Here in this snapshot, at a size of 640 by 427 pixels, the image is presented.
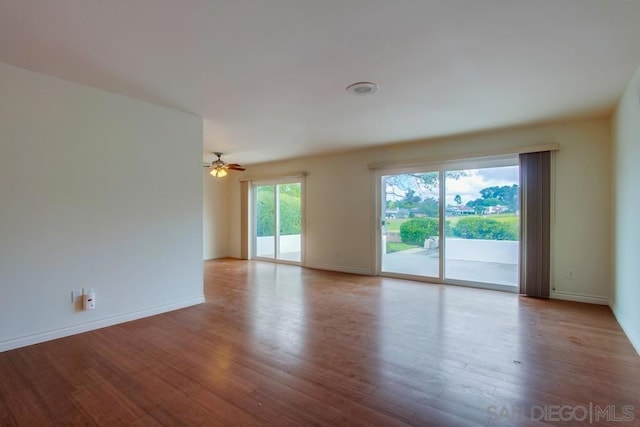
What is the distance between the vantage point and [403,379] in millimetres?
2305

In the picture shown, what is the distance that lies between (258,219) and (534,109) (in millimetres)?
6070

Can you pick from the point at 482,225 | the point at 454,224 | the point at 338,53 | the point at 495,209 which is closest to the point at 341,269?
the point at 454,224

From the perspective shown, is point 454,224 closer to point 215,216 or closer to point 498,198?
point 498,198

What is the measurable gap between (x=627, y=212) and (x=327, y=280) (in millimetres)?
4000

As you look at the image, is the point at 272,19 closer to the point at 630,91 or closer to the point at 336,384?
the point at 336,384

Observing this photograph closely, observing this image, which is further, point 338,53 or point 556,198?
point 556,198

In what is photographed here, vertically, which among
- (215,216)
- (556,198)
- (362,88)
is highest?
(362,88)

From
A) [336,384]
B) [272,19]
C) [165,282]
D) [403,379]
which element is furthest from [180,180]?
[403,379]

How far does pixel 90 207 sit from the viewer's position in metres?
3.23

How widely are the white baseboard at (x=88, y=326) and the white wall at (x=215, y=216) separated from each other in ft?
13.8

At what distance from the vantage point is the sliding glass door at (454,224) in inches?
190

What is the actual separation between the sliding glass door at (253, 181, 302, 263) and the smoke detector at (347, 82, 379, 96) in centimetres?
411

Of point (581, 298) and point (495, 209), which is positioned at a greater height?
point (495, 209)

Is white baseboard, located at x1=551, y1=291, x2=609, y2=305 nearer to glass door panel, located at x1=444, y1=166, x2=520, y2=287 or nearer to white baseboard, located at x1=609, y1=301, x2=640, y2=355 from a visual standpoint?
white baseboard, located at x1=609, y1=301, x2=640, y2=355
